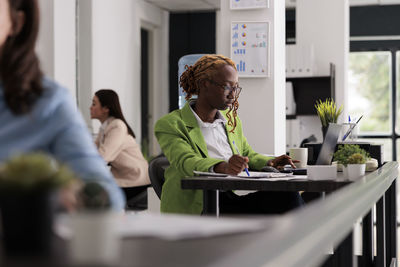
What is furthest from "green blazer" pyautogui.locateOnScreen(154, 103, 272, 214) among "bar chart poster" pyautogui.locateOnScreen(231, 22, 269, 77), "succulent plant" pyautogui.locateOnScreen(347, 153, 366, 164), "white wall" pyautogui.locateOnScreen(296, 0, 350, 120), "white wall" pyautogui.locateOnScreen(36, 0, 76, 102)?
"white wall" pyautogui.locateOnScreen(296, 0, 350, 120)

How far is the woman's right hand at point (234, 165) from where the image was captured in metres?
2.43

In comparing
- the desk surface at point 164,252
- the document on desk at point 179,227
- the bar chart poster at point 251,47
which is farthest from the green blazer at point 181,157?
the desk surface at point 164,252

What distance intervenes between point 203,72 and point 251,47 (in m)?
1.47

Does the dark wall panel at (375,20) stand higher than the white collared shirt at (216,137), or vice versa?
the dark wall panel at (375,20)

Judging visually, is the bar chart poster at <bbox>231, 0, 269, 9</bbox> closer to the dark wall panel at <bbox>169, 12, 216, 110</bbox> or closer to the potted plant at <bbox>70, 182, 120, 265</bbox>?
the potted plant at <bbox>70, 182, 120, 265</bbox>

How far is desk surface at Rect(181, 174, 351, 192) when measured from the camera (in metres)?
2.28

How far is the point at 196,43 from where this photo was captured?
9227 mm

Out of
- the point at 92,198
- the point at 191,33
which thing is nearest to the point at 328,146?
the point at 92,198

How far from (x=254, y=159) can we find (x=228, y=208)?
0.89 ft

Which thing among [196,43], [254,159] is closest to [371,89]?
[196,43]

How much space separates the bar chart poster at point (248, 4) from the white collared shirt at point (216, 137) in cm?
152

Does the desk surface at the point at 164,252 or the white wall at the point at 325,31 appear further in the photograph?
the white wall at the point at 325,31

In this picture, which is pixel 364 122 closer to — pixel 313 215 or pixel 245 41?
pixel 245 41

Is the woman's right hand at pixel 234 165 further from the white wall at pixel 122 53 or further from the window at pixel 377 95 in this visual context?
the window at pixel 377 95
